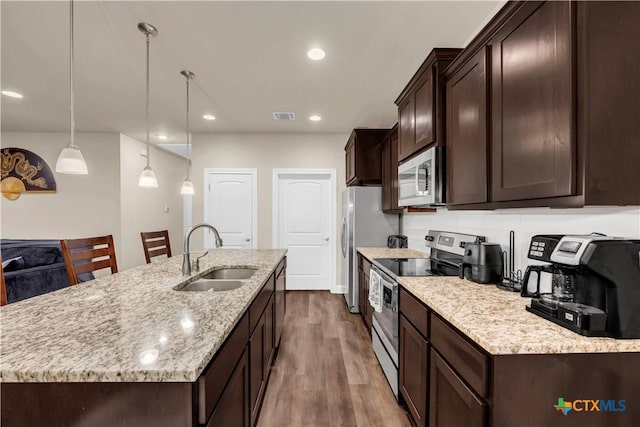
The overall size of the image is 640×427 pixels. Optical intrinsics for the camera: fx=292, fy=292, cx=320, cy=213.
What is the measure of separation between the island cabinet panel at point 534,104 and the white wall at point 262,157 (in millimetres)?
3634

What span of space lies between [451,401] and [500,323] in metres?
0.43

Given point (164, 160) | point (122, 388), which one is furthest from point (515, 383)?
point (164, 160)

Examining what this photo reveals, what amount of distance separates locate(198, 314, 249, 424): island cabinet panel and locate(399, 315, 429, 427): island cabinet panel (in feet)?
3.09

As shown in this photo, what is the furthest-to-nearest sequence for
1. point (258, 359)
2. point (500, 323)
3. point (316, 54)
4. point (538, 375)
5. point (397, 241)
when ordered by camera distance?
1. point (397, 241)
2. point (316, 54)
3. point (258, 359)
4. point (500, 323)
5. point (538, 375)

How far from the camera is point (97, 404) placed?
804 millimetres

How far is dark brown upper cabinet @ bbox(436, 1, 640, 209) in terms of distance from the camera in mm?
981

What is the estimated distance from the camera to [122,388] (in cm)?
80

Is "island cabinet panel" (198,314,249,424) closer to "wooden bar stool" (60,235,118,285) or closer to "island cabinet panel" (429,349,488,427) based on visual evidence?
"island cabinet panel" (429,349,488,427)

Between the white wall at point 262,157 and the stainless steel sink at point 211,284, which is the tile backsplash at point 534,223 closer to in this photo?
the stainless steel sink at point 211,284

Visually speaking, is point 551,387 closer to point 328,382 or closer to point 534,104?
point 534,104

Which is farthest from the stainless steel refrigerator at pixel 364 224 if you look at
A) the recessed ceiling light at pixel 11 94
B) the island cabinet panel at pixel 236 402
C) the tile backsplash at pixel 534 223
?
the recessed ceiling light at pixel 11 94

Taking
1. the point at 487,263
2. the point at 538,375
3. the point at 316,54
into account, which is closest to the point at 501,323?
the point at 538,375

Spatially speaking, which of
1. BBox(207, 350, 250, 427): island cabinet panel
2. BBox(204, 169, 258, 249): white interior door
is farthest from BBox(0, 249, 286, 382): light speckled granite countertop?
BBox(204, 169, 258, 249): white interior door

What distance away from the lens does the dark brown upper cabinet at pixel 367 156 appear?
4.02 m
